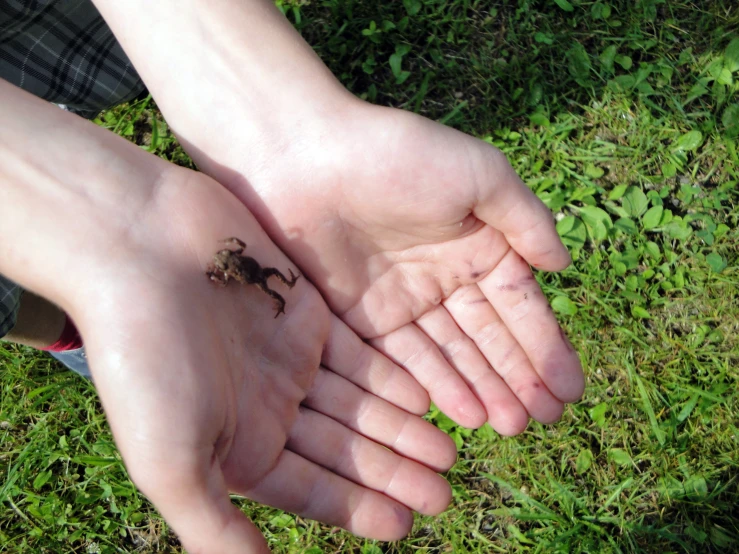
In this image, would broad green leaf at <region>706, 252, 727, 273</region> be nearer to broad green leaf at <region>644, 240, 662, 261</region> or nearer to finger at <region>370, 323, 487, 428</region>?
broad green leaf at <region>644, 240, 662, 261</region>

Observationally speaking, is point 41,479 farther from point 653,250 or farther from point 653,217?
point 653,217

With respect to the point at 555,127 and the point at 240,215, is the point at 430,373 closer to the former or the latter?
the point at 240,215

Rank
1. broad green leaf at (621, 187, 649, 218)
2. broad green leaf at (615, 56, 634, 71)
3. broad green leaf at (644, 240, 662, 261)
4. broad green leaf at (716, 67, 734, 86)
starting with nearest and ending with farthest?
broad green leaf at (644, 240, 662, 261) < broad green leaf at (621, 187, 649, 218) < broad green leaf at (716, 67, 734, 86) < broad green leaf at (615, 56, 634, 71)

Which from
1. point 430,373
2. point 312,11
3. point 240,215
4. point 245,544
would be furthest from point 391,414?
point 312,11

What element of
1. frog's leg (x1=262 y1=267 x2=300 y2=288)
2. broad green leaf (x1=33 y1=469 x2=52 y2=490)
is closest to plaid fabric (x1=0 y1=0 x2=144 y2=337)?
broad green leaf (x1=33 y1=469 x2=52 y2=490)

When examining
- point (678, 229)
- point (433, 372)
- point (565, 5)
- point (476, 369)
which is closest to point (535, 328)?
point (476, 369)

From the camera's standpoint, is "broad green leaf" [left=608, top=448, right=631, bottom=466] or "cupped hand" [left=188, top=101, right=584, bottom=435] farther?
"broad green leaf" [left=608, top=448, right=631, bottom=466]

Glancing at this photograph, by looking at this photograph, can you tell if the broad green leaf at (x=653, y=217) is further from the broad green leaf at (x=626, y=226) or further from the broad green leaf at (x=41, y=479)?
the broad green leaf at (x=41, y=479)
